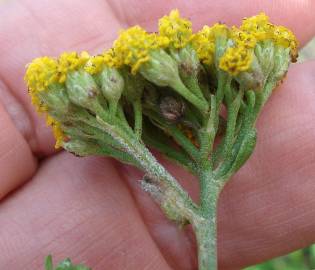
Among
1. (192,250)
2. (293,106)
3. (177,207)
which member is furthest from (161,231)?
(293,106)

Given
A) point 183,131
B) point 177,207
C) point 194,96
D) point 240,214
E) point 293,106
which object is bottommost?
point 240,214

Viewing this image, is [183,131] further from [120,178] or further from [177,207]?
[120,178]

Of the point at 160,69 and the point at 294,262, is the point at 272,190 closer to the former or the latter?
the point at 160,69

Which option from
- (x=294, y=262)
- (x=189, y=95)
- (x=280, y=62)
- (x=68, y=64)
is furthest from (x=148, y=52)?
(x=294, y=262)

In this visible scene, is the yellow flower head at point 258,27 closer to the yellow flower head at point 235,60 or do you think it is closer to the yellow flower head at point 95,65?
the yellow flower head at point 235,60

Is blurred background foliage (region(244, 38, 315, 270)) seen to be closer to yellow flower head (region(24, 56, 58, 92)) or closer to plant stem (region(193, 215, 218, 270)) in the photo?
plant stem (region(193, 215, 218, 270))

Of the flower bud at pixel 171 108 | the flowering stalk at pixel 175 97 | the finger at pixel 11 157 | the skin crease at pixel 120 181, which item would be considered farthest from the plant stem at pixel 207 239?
the finger at pixel 11 157
